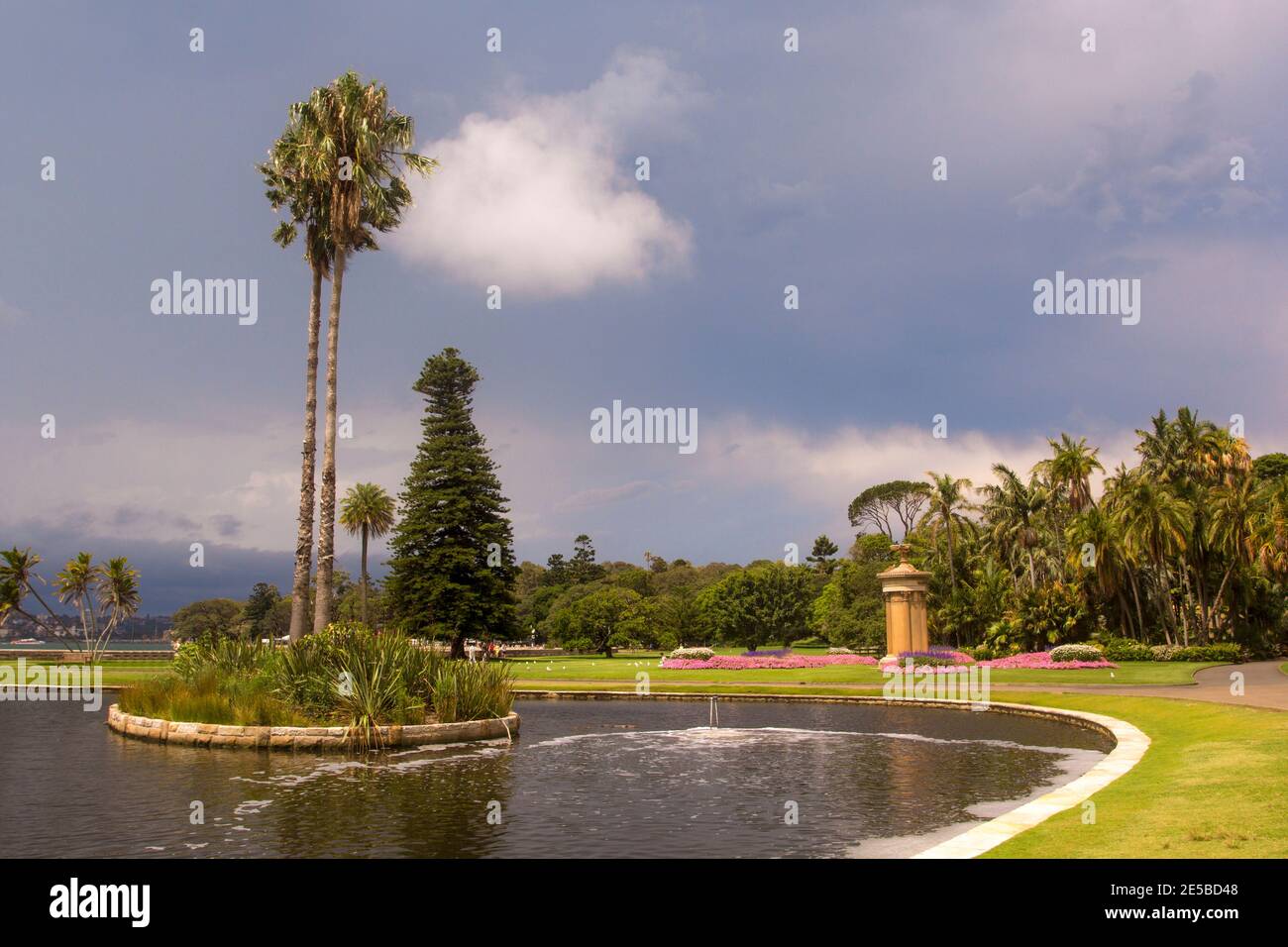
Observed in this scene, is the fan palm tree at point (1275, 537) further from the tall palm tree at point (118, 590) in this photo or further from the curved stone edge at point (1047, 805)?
the tall palm tree at point (118, 590)

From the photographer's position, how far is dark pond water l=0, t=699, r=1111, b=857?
41.0ft

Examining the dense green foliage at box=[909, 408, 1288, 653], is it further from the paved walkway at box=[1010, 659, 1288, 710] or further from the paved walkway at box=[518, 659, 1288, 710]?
the paved walkway at box=[1010, 659, 1288, 710]

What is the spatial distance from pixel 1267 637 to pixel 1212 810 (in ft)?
192

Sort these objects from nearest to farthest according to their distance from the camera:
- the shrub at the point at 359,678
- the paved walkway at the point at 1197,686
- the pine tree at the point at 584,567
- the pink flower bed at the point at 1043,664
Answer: the shrub at the point at 359,678, the paved walkway at the point at 1197,686, the pink flower bed at the point at 1043,664, the pine tree at the point at 584,567

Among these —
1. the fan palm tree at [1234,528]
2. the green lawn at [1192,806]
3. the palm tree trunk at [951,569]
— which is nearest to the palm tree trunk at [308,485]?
the green lawn at [1192,806]

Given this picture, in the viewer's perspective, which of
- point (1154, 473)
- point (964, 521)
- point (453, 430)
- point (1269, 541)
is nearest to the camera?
point (1269, 541)

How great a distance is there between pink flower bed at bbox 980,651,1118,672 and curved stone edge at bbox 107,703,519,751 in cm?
3198

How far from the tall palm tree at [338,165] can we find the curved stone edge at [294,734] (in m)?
10.8

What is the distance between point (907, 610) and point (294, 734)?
117 ft

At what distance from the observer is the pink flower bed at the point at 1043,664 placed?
150 ft

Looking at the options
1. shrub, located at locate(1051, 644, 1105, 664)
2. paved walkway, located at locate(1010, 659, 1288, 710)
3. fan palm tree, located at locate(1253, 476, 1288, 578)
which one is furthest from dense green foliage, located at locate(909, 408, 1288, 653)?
paved walkway, located at locate(1010, 659, 1288, 710)
